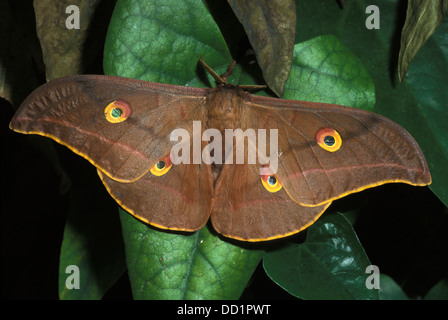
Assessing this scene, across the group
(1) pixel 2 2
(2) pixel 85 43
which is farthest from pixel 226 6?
(1) pixel 2 2

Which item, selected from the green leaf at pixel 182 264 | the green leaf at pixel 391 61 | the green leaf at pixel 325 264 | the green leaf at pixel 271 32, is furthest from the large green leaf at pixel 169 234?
the green leaf at pixel 391 61

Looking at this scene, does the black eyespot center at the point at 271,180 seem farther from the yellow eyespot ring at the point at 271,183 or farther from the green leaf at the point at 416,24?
the green leaf at the point at 416,24

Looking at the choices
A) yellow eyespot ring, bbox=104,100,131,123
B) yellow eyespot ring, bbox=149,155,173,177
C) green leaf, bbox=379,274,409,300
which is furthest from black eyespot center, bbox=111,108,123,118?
green leaf, bbox=379,274,409,300

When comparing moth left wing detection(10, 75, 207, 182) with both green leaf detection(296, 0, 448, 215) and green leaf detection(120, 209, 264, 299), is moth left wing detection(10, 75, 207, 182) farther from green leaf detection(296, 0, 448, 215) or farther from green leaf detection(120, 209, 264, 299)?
green leaf detection(296, 0, 448, 215)

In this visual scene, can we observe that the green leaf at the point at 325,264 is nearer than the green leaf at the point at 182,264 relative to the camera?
No

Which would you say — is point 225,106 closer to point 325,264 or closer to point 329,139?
point 329,139

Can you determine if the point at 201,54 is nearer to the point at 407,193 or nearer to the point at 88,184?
the point at 88,184

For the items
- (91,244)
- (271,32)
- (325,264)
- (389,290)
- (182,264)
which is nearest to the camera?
(271,32)

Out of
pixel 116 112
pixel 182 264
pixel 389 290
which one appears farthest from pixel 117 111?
pixel 389 290
